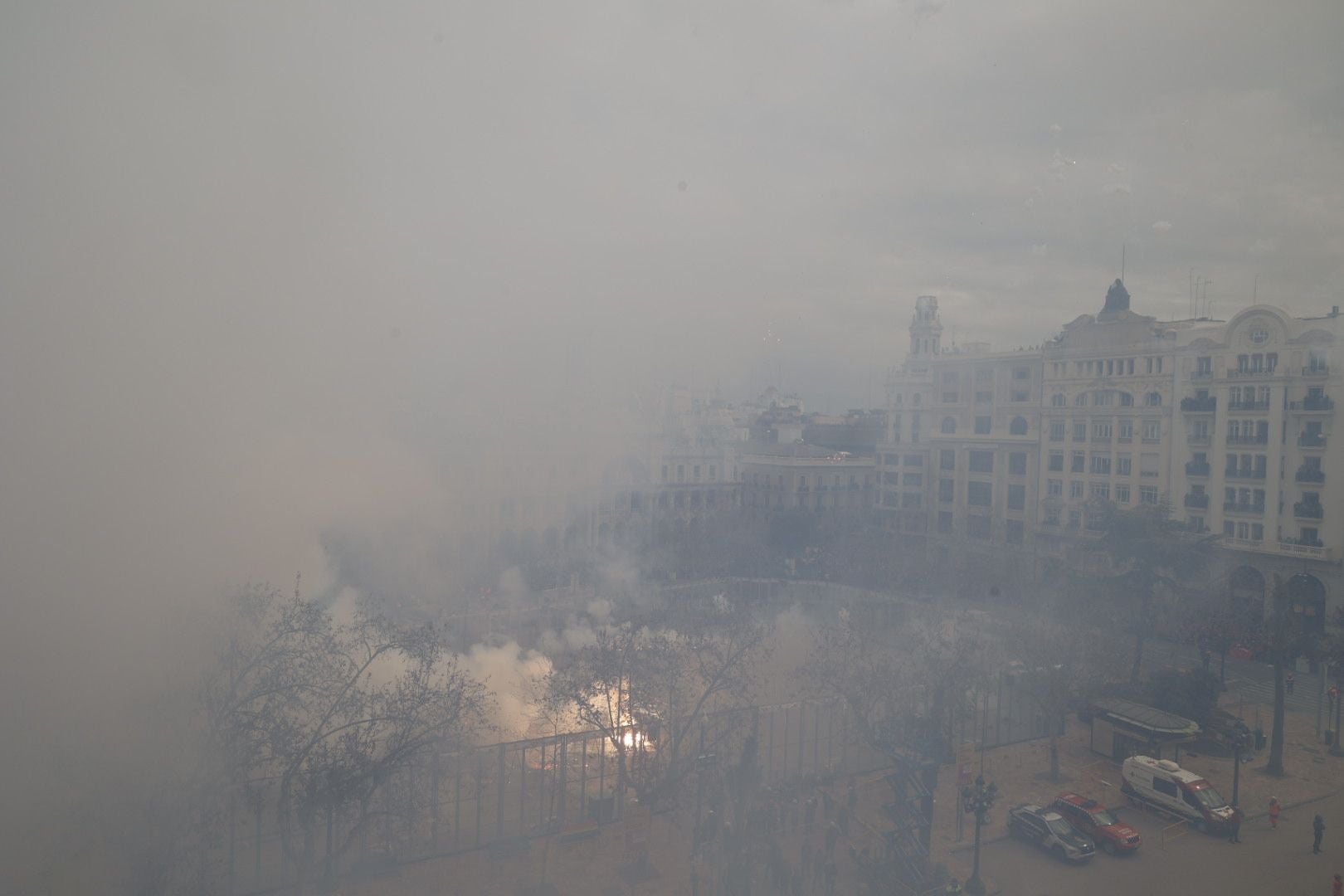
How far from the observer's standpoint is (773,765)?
9.30 meters

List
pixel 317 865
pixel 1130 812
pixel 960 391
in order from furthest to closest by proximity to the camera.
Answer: pixel 960 391, pixel 1130 812, pixel 317 865

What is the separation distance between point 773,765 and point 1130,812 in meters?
3.70

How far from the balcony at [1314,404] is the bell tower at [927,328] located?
941 cm

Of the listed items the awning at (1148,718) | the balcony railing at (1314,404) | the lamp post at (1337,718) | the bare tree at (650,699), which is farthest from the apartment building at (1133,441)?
the bare tree at (650,699)

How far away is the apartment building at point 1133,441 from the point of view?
585 inches

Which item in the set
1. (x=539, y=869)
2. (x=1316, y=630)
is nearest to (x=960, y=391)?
(x=1316, y=630)

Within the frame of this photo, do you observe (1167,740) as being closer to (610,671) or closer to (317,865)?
(610,671)

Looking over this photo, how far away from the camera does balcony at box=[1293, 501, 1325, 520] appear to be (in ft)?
48.0

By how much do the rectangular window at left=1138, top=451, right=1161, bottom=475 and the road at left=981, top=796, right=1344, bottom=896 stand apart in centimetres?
1008

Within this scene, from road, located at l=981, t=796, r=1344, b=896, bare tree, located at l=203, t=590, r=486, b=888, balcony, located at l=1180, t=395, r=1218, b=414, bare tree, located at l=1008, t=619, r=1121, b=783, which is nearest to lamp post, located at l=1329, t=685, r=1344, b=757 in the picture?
road, located at l=981, t=796, r=1344, b=896

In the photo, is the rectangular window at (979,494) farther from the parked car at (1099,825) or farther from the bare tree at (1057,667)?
the parked car at (1099,825)

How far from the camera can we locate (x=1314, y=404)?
1476 centimetres

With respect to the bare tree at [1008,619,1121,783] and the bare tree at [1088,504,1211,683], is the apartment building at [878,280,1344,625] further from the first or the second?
the bare tree at [1008,619,1121,783]

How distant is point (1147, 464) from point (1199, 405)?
1575 millimetres
